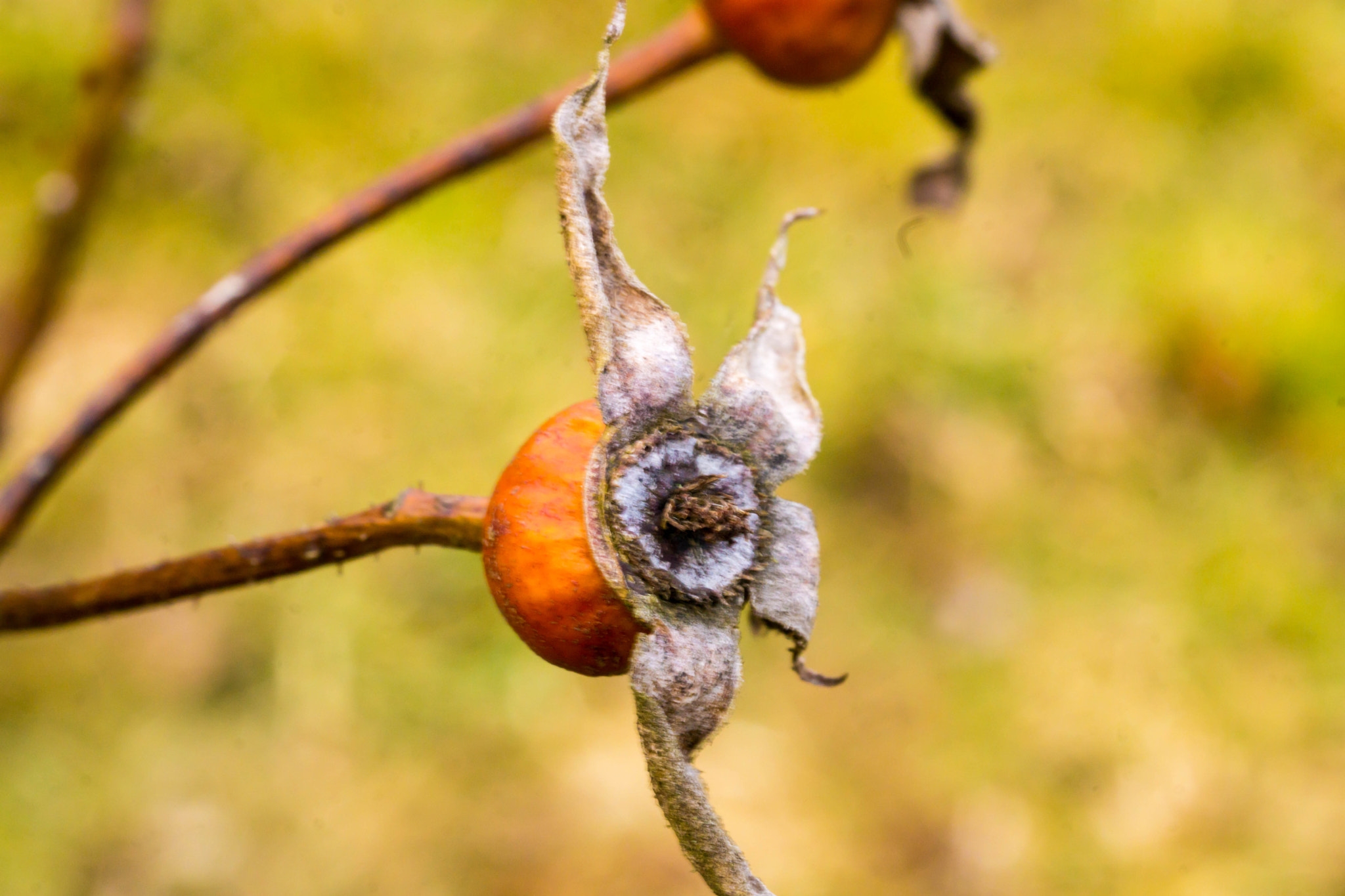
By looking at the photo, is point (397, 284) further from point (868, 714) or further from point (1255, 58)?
point (1255, 58)

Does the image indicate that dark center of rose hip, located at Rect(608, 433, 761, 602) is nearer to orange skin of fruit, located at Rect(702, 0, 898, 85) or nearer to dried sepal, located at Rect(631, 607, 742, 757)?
dried sepal, located at Rect(631, 607, 742, 757)

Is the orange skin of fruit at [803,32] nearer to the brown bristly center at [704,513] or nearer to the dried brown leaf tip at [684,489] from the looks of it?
the dried brown leaf tip at [684,489]

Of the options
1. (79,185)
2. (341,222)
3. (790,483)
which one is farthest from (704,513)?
(790,483)

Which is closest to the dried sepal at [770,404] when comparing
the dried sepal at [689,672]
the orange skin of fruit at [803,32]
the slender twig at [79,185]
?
the dried sepal at [689,672]

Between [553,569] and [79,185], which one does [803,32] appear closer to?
[553,569]

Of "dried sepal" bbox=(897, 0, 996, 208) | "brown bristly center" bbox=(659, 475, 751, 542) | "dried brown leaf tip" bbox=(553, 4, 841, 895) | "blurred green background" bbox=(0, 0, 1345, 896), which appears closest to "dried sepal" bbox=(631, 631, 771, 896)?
"dried brown leaf tip" bbox=(553, 4, 841, 895)
